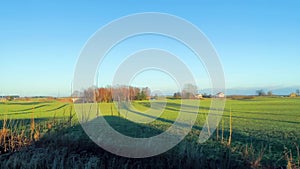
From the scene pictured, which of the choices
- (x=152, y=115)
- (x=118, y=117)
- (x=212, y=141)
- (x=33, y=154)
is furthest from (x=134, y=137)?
(x=152, y=115)

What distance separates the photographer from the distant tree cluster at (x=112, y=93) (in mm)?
7261

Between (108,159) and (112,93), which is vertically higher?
(112,93)

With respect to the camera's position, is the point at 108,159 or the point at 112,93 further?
the point at 112,93

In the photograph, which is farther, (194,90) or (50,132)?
(194,90)

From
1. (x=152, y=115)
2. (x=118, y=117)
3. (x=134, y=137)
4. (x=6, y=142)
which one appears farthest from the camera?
(x=152, y=115)

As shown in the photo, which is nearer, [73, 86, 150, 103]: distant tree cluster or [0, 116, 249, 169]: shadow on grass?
[0, 116, 249, 169]: shadow on grass

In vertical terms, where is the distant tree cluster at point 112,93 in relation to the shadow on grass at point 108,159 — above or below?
above

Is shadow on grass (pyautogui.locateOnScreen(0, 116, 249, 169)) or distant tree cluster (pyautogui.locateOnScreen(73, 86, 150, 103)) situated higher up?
distant tree cluster (pyautogui.locateOnScreen(73, 86, 150, 103))

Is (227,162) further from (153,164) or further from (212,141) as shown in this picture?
(212,141)

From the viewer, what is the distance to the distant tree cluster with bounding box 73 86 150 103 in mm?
7261

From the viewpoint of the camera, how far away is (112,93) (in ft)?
25.8

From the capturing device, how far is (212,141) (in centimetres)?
652

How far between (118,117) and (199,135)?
160 inches

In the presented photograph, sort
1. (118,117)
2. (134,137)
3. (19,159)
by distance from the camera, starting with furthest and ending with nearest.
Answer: (118,117) → (134,137) → (19,159)
